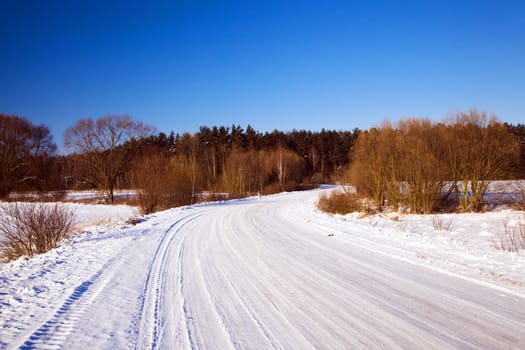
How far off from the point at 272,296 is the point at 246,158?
3872cm

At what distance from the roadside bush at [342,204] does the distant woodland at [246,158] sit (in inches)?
50.3

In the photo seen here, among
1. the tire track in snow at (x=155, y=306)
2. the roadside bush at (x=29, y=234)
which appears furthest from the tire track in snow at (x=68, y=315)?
the roadside bush at (x=29, y=234)

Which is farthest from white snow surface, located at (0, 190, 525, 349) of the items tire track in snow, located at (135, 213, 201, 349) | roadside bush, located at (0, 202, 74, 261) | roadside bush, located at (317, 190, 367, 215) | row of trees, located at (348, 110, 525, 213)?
roadside bush, located at (317, 190, 367, 215)

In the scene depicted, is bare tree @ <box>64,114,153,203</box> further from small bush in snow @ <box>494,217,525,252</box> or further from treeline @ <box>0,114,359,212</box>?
small bush in snow @ <box>494,217,525,252</box>

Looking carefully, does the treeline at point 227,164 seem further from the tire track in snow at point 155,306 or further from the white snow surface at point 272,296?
the tire track in snow at point 155,306

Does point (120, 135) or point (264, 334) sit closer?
point (264, 334)

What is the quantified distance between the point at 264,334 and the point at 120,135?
4019 cm

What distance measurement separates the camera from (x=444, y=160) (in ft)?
51.1

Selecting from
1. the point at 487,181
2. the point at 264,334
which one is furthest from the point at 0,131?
the point at 487,181

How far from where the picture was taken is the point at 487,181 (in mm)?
15086

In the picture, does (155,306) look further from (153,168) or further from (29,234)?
(153,168)

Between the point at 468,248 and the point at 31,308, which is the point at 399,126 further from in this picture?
the point at 31,308

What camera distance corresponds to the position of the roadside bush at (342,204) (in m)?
16.2

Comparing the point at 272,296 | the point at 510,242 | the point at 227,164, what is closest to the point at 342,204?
the point at 510,242
